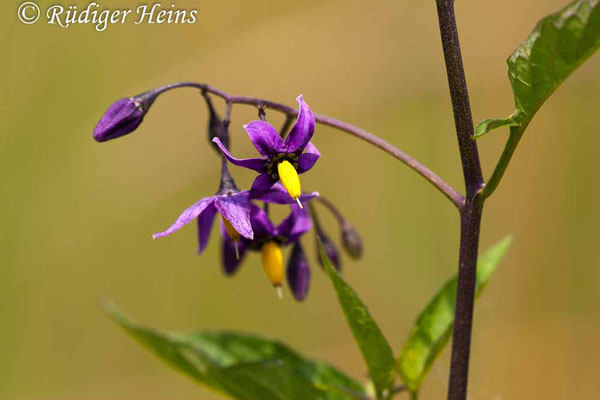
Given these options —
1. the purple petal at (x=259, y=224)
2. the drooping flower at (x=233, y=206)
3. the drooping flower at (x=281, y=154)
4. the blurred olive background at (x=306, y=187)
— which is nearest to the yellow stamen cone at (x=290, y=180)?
the drooping flower at (x=281, y=154)

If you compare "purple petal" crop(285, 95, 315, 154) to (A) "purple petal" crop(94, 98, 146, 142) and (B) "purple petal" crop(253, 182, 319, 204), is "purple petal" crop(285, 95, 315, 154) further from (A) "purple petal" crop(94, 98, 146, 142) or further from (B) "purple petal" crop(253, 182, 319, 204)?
(A) "purple petal" crop(94, 98, 146, 142)

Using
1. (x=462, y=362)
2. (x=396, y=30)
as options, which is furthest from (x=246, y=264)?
(x=462, y=362)

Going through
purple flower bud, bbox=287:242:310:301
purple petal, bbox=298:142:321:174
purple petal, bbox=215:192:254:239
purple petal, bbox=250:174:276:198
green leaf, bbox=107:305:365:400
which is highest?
purple petal, bbox=298:142:321:174

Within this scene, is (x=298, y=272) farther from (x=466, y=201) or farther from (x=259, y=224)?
(x=466, y=201)

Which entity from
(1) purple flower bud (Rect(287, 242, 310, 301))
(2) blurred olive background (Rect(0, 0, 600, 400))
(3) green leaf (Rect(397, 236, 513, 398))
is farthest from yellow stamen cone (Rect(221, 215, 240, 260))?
(2) blurred olive background (Rect(0, 0, 600, 400))

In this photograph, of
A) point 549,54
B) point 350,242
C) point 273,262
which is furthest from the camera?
point 350,242

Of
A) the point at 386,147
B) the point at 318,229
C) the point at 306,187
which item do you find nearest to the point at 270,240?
the point at 318,229
